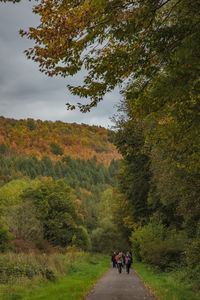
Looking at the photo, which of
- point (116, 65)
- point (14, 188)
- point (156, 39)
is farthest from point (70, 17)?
point (14, 188)

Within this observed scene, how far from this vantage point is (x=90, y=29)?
6508mm

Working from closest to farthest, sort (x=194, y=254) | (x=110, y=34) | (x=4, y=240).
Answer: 1. (x=110, y=34)
2. (x=194, y=254)
3. (x=4, y=240)

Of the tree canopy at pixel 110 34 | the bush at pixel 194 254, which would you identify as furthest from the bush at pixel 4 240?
the tree canopy at pixel 110 34

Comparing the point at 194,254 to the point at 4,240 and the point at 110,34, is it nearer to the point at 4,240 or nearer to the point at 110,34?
the point at 110,34

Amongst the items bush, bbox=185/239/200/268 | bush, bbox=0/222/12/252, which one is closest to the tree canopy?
bush, bbox=185/239/200/268

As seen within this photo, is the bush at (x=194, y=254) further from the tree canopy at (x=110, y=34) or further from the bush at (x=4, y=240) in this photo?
the bush at (x=4, y=240)

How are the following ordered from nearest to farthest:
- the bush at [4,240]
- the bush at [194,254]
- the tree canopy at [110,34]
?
the tree canopy at [110,34] < the bush at [194,254] < the bush at [4,240]

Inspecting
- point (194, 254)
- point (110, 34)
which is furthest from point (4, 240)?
point (110, 34)

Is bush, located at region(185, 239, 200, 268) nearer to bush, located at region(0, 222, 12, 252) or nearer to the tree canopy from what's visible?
the tree canopy

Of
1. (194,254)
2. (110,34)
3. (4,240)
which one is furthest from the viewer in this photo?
(4,240)

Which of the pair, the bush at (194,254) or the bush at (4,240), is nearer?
the bush at (194,254)

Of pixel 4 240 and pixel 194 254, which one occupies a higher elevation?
pixel 4 240

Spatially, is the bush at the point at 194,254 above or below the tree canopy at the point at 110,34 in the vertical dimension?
below

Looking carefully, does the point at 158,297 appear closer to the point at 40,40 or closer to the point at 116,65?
the point at 116,65
